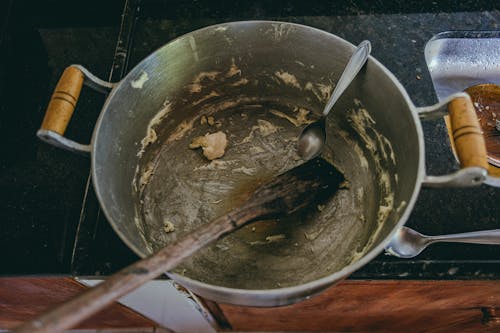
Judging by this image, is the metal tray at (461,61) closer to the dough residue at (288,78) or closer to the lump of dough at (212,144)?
the dough residue at (288,78)

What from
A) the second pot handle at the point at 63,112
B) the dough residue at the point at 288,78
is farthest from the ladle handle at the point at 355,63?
the second pot handle at the point at 63,112

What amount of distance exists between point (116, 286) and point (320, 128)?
19.6 inches

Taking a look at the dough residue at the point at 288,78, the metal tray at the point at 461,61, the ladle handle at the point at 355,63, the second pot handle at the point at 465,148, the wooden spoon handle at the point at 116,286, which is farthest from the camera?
A: the metal tray at the point at 461,61

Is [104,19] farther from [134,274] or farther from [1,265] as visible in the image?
[134,274]

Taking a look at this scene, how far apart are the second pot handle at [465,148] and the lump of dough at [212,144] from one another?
1.41ft

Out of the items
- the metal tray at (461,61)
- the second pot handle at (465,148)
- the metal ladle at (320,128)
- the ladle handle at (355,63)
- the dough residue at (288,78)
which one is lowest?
the second pot handle at (465,148)

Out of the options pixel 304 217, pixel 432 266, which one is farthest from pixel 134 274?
pixel 432 266

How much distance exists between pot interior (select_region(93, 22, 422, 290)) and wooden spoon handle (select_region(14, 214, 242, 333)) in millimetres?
119

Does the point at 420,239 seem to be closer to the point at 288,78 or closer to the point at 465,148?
the point at 465,148

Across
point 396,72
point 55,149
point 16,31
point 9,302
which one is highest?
point 16,31

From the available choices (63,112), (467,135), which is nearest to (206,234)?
(63,112)

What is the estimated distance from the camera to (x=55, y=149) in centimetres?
88

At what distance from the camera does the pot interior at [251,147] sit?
72 cm

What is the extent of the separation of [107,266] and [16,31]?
62cm
